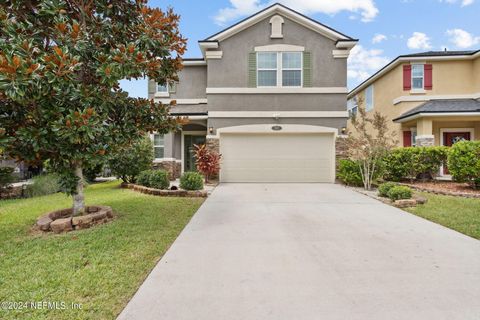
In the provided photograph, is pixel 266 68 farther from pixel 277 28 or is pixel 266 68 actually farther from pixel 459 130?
pixel 459 130

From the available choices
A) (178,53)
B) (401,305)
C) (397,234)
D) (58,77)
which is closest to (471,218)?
(397,234)

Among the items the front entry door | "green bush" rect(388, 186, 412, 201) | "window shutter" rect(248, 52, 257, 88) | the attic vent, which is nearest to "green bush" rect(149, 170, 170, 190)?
the front entry door

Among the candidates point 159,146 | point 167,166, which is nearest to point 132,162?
point 167,166

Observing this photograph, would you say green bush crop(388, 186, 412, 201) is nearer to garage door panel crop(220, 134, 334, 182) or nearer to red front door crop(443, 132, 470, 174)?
garage door panel crop(220, 134, 334, 182)

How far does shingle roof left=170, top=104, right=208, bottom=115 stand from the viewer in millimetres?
13048

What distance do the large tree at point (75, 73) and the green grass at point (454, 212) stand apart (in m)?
6.70

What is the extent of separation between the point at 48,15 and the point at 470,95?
1920 centimetres

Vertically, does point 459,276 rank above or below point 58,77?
below

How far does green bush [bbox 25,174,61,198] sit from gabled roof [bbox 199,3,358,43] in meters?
8.92

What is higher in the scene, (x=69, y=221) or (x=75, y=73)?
(x=75, y=73)

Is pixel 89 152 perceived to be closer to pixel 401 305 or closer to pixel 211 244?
pixel 211 244

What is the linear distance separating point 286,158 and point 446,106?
8.98 m

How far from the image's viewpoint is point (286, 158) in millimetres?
12539

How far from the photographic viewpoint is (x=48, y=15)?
4.68m
